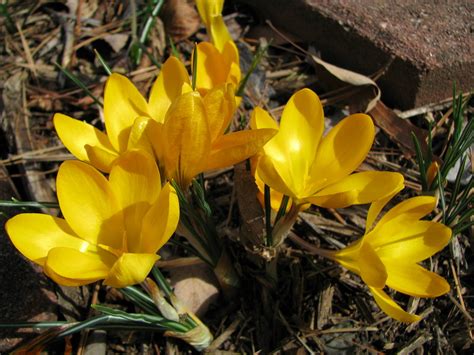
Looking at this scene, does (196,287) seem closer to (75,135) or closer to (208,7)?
(75,135)

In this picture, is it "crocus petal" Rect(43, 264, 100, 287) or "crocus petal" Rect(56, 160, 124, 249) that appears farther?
"crocus petal" Rect(56, 160, 124, 249)

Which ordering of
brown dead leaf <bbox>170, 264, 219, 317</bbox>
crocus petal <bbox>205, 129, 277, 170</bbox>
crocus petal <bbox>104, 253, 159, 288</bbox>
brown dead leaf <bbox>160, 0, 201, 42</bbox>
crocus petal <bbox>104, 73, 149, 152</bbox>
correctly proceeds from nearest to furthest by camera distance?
crocus petal <bbox>104, 253, 159, 288</bbox>
crocus petal <bbox>205, 129, 277, 170</bbox>
crocus petal <bbox>104, 73, 149, 152</bbox>
brown dead leaf <bbox>170, 264, 219, 317</bbox>
brown dead leaf <bbox>160, 0, 201, 42</bbox>

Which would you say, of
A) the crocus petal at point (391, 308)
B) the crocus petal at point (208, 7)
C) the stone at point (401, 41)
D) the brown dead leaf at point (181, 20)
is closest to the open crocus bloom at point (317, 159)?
the crocus petal at point (391, 308)

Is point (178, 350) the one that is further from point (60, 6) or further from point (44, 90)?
point (60, 6)

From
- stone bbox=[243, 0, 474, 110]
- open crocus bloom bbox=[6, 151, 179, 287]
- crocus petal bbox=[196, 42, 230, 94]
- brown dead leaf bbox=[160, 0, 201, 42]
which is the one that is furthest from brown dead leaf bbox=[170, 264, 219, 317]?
brown dead leaf bbox=[160, 0, 201, 42]

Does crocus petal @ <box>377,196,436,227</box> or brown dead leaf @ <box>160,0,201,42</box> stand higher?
brown dead leaf @ <box>160,0,201,42</box>

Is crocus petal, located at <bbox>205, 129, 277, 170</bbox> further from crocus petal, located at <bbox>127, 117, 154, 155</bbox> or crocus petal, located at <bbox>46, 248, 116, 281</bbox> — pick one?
crocus petal, located at <bbox>46, 248, 116, 281</bbox>

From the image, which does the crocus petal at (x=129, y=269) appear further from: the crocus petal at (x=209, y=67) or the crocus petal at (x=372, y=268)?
the crocus petal at (x=209, y=67)
